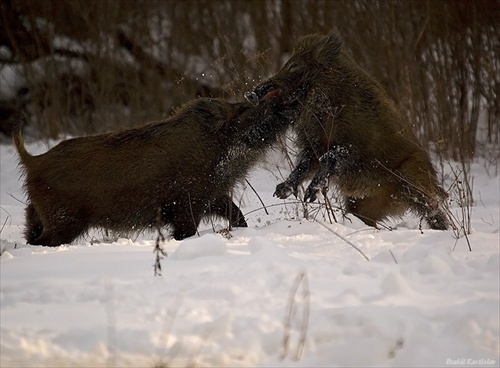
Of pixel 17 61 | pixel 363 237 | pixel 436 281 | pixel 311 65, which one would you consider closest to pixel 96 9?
pixel 17 61

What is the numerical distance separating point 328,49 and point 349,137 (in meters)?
0.77

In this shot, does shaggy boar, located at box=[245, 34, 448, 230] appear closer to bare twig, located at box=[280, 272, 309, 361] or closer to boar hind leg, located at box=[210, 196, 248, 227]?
boar hind leg, located at box=[210, 196, 248, 227]

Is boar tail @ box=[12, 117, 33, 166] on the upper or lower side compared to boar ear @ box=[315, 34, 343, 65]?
lower

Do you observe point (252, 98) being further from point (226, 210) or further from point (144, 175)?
point (144, 175)

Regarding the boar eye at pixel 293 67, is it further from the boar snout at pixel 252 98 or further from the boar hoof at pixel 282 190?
the boar hoof at pixel 282 190

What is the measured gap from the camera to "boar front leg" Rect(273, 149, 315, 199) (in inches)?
253

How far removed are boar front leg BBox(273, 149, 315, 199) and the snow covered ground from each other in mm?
2121

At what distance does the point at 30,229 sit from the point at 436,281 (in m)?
3.23

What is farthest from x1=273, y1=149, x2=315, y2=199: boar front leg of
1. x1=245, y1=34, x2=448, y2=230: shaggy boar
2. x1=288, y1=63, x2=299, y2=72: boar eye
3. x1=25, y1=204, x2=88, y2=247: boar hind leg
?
x1=25, y1=204, x2=88, y2=247: boar hind leg

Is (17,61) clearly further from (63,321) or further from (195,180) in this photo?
(63,321)

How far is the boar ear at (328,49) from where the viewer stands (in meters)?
6.73

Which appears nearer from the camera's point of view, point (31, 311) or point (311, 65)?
point (31, 311)

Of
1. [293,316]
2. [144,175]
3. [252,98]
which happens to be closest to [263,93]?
[252,98]

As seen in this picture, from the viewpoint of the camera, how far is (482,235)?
4.84 metres
